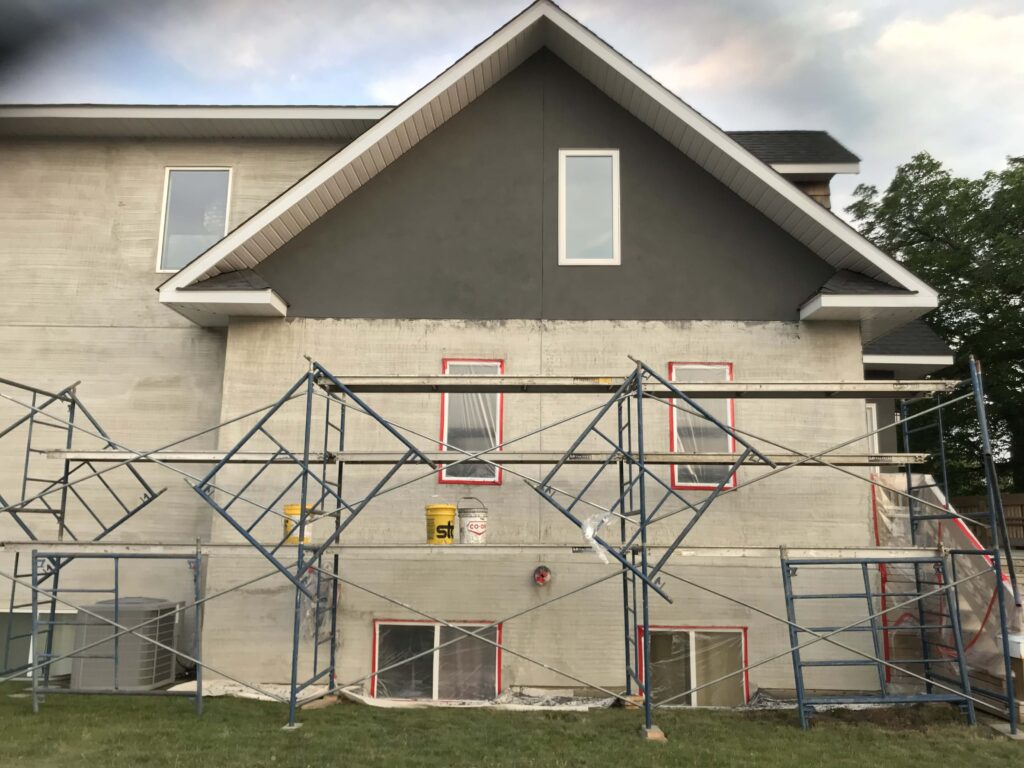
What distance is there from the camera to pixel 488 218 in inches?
430

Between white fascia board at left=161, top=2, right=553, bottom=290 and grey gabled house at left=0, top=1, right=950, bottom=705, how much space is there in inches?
1.1

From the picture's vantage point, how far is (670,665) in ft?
32.7

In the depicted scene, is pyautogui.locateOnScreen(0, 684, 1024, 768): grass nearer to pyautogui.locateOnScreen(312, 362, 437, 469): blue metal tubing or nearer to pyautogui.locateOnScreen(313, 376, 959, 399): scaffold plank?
pyautogui.locateOnScreen(312, 362, 437, 469): blue metal tubing

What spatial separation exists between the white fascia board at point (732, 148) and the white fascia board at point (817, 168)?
3.06 m

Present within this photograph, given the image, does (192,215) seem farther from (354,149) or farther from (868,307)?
(868,307)

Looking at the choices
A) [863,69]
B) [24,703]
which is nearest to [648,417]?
[863,69]

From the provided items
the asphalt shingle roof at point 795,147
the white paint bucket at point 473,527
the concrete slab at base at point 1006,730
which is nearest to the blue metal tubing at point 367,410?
the white paint bucket at point 473,527

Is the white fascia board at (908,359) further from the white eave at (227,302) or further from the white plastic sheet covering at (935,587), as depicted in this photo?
the white eave at (227,302)

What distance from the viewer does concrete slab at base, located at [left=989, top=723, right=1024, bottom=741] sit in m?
7.75

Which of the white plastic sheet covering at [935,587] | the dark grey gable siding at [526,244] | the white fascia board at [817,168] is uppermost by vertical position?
the white fascia board at [817,168]

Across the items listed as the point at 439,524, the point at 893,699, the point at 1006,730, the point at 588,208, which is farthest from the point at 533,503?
the point at 1006,730

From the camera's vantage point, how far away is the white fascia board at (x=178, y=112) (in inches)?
478

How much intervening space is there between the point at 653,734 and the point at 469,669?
10.1ft

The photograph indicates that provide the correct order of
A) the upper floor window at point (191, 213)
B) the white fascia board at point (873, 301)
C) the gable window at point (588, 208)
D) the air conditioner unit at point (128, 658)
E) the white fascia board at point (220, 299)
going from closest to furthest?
the air conditioner unit at point (128, 658), the white fascia board at point (873, 301), the white fascia board at point (220, 299), the gable window at point (588, 208), the upper floor window at point (191, 213)
